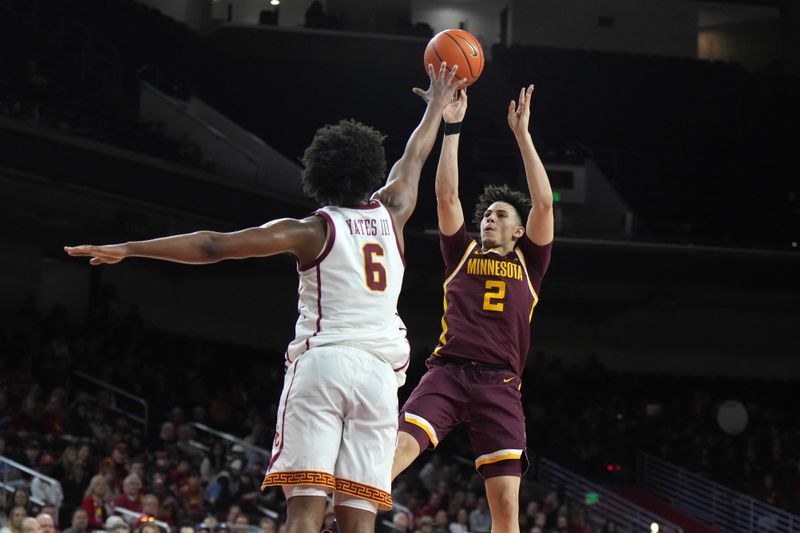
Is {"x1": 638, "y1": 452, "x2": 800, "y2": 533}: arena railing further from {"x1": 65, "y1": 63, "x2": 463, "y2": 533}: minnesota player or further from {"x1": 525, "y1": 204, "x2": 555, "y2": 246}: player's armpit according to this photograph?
{"x1": 65, "y1": 63, "x2": 463, "y2": 533}: minnesota player

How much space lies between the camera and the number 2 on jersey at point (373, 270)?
481 centimetres

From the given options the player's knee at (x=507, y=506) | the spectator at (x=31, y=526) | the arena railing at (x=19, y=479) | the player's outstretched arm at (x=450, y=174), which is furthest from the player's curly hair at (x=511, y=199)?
the arena railing at (x=19, y=479)

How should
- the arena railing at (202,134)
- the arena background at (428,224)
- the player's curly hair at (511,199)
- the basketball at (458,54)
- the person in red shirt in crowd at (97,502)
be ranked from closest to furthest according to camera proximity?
1. the basketball at (458,54)
2. the player's curly hair at (511,199)
3. the person in red shirt in crowd at (97,502)
4. the arena background at (428,224)
5. the arena railing at (202,134)

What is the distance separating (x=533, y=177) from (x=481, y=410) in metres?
1.32

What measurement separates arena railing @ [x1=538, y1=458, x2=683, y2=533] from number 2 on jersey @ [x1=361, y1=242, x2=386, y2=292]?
14524mm

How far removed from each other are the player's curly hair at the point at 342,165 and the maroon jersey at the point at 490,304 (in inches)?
66.5

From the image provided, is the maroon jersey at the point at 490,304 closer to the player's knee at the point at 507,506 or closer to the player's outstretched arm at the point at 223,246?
the player's knee at the point at 507,506

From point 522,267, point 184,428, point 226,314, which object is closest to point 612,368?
point 226,314

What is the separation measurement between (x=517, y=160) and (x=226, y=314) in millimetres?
7304

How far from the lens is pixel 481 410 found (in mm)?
6406

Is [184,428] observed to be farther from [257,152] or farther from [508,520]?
[508,520]

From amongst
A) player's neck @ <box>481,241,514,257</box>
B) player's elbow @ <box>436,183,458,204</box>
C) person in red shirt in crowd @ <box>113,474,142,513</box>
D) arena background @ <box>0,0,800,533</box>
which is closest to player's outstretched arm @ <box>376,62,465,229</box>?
player's elbow @ <box>436,183,458,204</box>

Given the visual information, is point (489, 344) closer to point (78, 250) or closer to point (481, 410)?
point (481, 410)

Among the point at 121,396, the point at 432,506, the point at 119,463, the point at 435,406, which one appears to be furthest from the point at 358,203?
the point at 121,396
